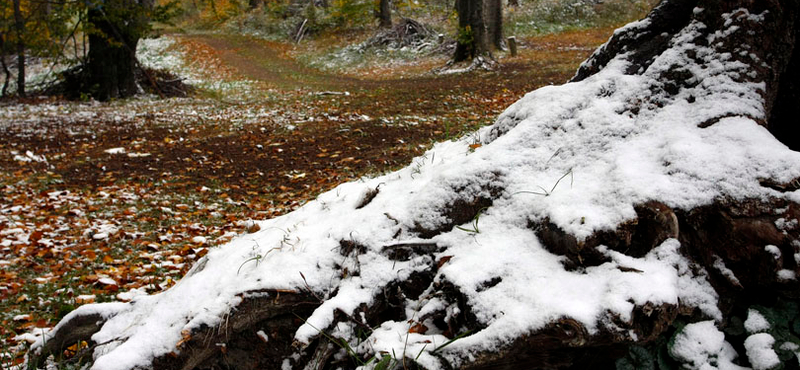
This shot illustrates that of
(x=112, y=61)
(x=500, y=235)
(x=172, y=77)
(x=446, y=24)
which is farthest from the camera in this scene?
(x=446, y=24)

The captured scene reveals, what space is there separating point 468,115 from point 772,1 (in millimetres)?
6448

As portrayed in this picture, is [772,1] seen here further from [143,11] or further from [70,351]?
[143,11]

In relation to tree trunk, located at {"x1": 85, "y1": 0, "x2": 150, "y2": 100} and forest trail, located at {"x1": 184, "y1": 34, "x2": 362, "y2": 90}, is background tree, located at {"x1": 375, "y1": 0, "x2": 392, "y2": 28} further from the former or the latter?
tree trunk, located at {"x1": 85, "y1": 0, "x2": 150, "y2": 100}

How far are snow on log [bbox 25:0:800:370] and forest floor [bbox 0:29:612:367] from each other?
1482 mm

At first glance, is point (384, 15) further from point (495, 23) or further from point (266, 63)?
point (495, 23)

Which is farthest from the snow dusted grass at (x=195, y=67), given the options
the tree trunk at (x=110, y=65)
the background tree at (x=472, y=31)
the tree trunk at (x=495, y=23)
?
the tree trunk at (x=495, y=23)

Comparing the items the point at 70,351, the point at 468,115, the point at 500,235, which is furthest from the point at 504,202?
the point at 468,115

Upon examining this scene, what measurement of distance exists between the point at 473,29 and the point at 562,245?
14086 mm

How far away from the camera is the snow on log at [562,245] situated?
1702 millimetres

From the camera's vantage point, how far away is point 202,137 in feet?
27.3

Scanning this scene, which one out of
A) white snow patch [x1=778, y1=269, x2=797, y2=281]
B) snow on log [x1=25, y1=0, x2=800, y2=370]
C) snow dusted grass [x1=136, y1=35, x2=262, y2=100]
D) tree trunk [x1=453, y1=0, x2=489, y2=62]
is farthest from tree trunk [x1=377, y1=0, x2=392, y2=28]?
white snow patch [x1=778, y1=269, x2=797, y2=281]

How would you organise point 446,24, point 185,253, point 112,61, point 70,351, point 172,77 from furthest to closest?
point 446,24
point 172,77
point 112,61
point 185,253
point 70,351

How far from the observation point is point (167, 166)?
676 centimetres

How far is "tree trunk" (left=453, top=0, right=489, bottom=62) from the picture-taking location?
14562 millimetres
